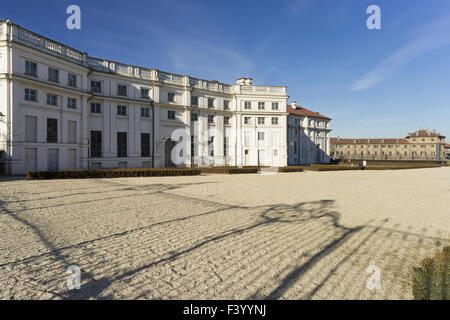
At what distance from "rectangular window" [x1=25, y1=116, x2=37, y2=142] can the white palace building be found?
7 cm

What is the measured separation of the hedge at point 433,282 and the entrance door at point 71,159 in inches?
1071

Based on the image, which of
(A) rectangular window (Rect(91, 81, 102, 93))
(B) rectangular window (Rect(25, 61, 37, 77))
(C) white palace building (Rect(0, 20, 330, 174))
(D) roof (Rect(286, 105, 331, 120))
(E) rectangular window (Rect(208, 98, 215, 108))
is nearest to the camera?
(C) white palace building (Rect(0, 20, 330, 174))

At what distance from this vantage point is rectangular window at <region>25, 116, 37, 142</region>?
68.3 ft

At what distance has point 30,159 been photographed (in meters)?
20.9

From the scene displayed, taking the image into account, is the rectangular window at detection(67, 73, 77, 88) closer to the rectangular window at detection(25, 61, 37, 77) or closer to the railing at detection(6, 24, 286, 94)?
the railing at detection(6, 24, 286, 94)

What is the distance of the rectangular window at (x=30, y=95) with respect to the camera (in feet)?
68.3

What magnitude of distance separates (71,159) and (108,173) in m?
6.86

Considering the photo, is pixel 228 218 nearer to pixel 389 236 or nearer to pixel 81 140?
pixel 389 236

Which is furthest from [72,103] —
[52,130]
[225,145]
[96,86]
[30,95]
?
[225,145]

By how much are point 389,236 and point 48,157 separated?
26.1 m

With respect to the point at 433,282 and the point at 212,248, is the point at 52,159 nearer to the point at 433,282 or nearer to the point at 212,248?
the point at 212,248

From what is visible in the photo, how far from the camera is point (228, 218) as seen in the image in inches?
297

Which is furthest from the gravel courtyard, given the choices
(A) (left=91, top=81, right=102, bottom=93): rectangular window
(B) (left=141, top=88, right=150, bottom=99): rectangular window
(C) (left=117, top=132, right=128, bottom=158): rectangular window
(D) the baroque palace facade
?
(D) the baroque palace facade

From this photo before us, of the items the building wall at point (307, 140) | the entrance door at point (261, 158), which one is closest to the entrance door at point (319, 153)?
the building wall at point (307, 140)
